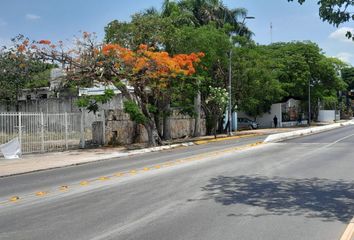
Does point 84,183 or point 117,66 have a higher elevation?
point 117,66

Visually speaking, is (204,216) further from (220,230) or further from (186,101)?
(186,101)

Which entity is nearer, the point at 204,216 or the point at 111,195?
the point at 204,216

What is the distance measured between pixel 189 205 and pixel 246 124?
46.0m

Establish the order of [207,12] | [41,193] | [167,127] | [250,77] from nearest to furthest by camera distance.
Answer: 1. [41,193]
2. [167,127]
3. [250,77]
4. [207,12]

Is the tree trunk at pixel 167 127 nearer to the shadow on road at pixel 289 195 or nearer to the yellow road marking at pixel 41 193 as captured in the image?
the shadow on road at pixel 289 195

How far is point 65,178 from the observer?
14.2 meters

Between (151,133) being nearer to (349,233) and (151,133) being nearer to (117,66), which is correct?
(117,66)

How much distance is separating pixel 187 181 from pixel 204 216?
4255 mm

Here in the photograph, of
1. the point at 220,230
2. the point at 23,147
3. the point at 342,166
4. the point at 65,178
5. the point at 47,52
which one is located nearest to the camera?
the point at 220,230

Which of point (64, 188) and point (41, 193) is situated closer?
point (41, 193)

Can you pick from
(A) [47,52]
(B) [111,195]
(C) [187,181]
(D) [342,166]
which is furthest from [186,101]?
(B) [111,195]

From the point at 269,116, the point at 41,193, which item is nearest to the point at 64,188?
the point at 41,193

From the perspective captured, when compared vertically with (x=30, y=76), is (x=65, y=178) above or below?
below

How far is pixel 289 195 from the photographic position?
32.7 ft
